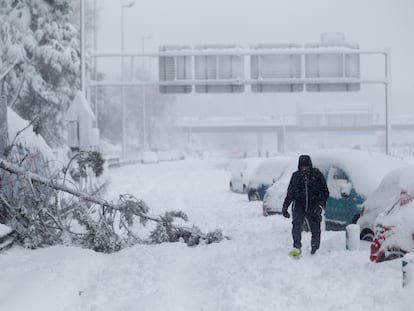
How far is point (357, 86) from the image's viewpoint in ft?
93.2

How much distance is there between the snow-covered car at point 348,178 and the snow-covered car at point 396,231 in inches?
137

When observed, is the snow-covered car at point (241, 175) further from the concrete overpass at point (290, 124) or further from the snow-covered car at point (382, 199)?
the concrete overpass at point (290, 124)

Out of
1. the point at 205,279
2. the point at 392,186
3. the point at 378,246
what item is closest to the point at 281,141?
the point at 392,186

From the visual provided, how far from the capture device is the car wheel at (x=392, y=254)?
23.4ft

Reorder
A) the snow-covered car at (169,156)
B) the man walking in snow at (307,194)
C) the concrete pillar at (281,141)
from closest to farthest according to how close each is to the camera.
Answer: the man walking in snow at (307,194), the snow-covered car at (169,156), the concrete pillar at (281,141)

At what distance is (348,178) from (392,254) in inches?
178

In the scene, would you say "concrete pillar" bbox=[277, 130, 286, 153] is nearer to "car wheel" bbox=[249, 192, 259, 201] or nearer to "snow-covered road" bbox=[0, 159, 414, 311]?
"car wheel" bbox=[249, 192, 259, 201]

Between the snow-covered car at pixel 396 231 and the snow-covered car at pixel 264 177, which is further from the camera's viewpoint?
the snow-covered car at pixel 264 177

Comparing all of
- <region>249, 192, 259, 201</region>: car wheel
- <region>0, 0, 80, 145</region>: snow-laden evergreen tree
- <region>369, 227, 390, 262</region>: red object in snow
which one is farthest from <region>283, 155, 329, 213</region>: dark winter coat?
<region>0, 0, 80, 145</region>: snow-laden evergreen tree

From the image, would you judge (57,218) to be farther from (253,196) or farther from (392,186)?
(253,196)

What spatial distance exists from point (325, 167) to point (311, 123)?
7408 cm

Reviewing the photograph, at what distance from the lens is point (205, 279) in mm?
7875

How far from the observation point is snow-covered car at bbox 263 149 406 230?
11250mm

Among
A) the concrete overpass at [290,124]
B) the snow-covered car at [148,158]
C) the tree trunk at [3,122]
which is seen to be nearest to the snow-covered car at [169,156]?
the snow-covered car at [148,158]
